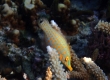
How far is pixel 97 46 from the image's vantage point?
3234mm

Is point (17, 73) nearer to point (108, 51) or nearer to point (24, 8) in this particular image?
point (24, 8)

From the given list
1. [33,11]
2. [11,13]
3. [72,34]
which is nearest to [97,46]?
[72,34]

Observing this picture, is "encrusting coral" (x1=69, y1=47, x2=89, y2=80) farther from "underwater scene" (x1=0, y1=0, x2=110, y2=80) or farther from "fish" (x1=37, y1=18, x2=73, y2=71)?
"fish" (x1=37, y1=18, x2=73, y2=71)

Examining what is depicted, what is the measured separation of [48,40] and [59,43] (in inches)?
11.0

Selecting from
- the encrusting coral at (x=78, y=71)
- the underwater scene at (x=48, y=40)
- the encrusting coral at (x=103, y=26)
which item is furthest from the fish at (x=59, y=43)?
the encrusting coral at (x=103, y=26)

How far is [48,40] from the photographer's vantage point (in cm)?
281

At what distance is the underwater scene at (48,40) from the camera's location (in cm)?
273

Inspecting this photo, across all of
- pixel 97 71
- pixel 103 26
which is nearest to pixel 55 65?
pixel 97 71

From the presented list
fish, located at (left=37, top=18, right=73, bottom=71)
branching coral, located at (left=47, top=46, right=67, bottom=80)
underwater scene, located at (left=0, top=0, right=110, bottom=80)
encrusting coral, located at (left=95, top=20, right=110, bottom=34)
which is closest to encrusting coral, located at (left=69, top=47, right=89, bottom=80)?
underwater scene, located at (left=0, top=0, right=110, bottom=80)

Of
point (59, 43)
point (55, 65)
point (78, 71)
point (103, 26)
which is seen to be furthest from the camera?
point (103, 26)

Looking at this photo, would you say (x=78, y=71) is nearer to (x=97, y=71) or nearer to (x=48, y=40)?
(x=97, y=71)

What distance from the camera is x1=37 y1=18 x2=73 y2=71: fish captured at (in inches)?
98.7

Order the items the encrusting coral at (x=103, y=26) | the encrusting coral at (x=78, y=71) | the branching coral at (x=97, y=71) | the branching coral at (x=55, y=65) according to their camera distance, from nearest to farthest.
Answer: the branching coral at (x=55, y=65) → the branching coral at (x=97, y=71) → the encrusting coral at (x=78, y=71) → the encrusting coral at (x=103, y=26)

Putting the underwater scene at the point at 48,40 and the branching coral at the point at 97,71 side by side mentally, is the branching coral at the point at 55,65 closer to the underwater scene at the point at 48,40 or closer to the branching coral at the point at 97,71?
the underwater scene at the point at 48,40
